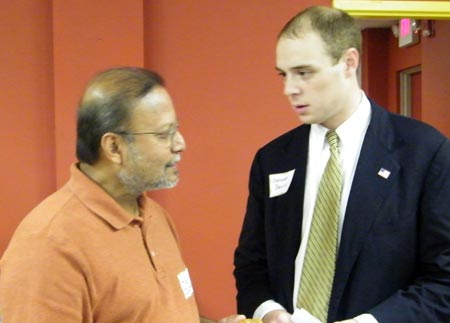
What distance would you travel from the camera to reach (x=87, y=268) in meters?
1.19

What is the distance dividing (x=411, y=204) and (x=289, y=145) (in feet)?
1.33

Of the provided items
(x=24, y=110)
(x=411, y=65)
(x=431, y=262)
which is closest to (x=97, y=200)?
(x=431, y=262)

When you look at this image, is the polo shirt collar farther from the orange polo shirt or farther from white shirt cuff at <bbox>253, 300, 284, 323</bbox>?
white shirt cuff at <bbox>253, 300, 284, 323</bbox>

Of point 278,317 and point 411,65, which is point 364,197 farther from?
point 411,65

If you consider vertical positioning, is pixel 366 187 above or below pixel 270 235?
above

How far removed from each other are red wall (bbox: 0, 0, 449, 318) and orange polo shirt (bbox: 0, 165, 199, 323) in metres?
2.13

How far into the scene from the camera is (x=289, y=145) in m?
1.72

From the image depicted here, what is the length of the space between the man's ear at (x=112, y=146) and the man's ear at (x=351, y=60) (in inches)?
24.9

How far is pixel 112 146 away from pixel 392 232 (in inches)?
28.4

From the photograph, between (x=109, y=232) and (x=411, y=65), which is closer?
(x=109, y=232)

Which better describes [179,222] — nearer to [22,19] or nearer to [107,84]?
[22,19]

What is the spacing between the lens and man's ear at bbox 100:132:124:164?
4.34ft

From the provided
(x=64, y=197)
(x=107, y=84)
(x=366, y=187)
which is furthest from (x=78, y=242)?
(x=366, y=187)

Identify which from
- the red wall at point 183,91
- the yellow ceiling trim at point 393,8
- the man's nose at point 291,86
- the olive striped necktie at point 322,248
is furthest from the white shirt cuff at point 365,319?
the red wall at point 183,91
